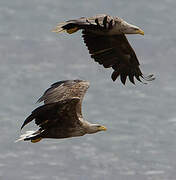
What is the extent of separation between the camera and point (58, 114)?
51.0 feet

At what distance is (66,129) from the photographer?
1584 cm

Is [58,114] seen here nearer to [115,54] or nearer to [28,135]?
[28,135]

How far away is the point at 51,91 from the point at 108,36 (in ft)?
7.16

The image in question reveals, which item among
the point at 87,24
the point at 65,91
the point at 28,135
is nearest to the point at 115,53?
the point at 65,91

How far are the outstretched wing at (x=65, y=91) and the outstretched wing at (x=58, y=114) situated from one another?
32cm

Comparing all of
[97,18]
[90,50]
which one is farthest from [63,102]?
[90,50]

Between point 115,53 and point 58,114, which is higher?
point 115,53

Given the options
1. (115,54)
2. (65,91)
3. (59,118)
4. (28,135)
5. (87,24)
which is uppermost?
(115,54)

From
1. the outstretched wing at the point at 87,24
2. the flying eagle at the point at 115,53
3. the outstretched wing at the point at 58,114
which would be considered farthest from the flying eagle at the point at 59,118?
the flying eagle at the point at 115,53

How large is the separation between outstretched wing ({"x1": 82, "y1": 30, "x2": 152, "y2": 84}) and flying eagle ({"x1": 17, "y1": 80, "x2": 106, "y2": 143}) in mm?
1585

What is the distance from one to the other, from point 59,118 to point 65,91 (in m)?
1.11

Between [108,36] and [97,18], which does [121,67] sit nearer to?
[108,36]

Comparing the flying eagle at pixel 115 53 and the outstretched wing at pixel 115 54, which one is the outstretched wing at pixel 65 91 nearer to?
the flying eagle at pixel 115 53

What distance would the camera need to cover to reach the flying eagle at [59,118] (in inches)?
602
